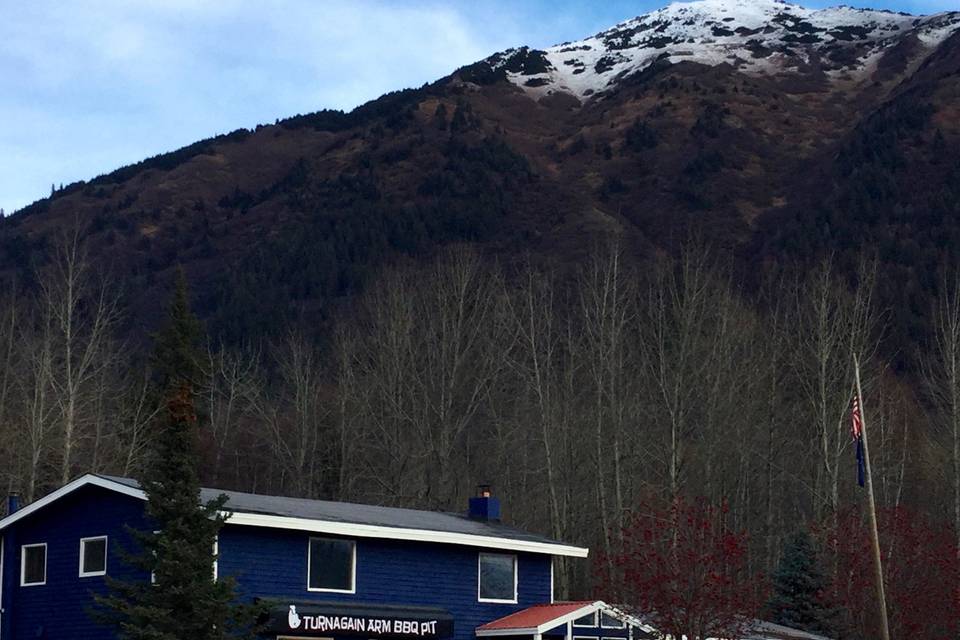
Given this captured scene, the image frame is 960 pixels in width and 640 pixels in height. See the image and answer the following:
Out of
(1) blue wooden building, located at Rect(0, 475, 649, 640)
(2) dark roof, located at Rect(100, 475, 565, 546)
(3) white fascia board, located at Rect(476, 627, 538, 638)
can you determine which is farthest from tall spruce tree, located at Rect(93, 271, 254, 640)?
(3) white fascia board, located at Rect(476, 627, 538, 638)

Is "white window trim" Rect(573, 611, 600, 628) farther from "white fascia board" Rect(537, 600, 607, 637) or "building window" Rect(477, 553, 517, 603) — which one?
"building window" Rect(477, 553, 517, 603)

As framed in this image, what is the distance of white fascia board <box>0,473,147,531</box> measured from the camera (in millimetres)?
31220

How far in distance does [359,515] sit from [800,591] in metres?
19.0

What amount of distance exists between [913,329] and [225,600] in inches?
3346

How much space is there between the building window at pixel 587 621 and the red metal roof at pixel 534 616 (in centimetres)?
31

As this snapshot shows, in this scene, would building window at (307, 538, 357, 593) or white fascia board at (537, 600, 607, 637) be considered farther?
white fascia board at (537, 600, 607, 637)

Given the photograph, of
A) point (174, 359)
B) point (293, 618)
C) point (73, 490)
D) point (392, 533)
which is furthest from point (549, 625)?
point (174, 359)

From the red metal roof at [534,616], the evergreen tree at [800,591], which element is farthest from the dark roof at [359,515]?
the evergreen tree at [800,591]

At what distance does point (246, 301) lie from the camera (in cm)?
13175

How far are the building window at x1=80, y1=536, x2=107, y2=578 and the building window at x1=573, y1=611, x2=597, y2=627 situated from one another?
10.8 metres

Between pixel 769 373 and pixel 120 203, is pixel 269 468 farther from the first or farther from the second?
pixel 120 203

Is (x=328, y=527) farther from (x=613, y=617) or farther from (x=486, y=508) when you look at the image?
(x=486, y=508)

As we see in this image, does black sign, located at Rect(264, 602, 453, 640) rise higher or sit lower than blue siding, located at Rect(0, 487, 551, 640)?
lower

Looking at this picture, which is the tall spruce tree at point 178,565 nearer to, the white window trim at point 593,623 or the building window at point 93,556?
the building window at point 93,556
